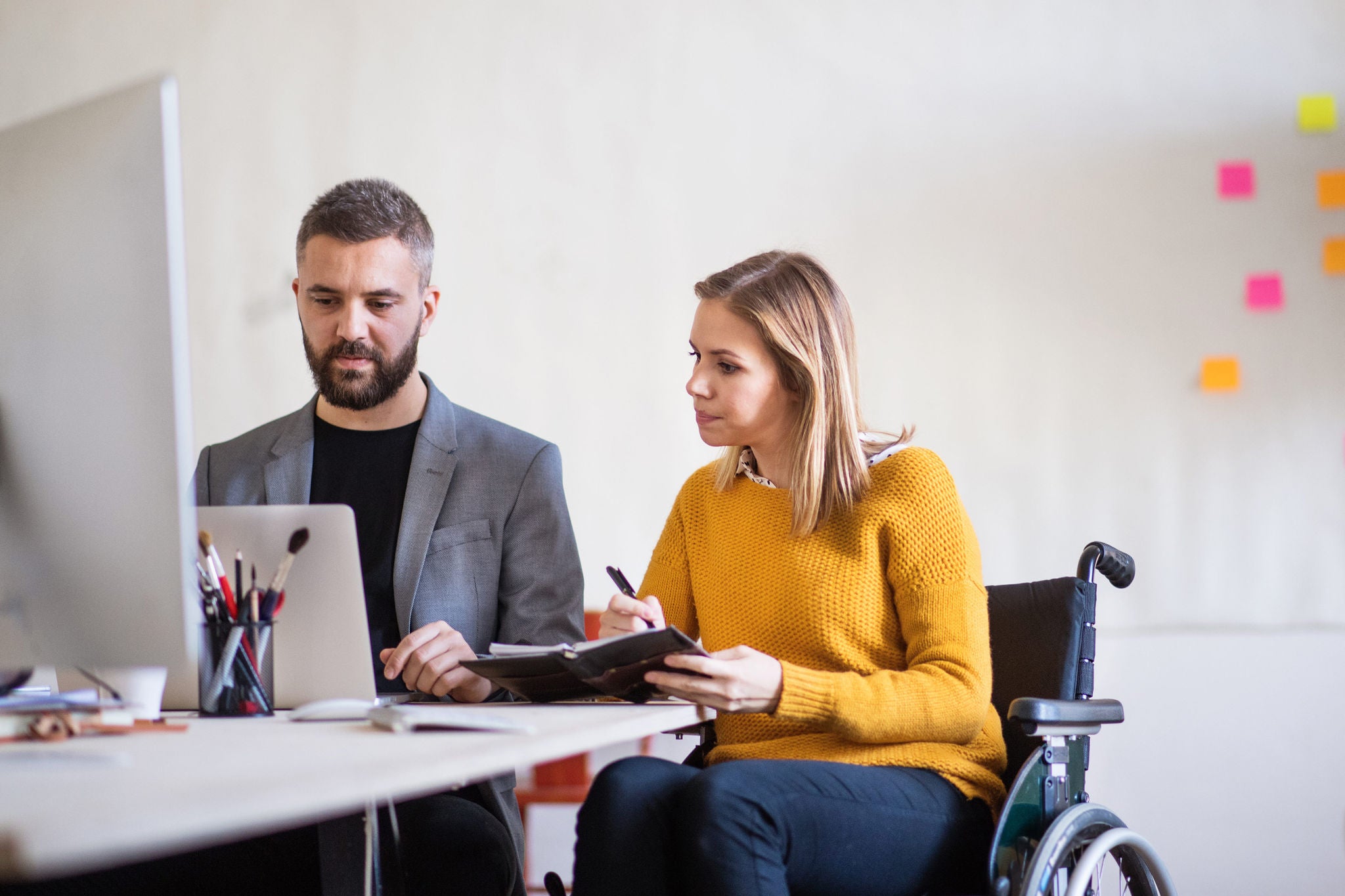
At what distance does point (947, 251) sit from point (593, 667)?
62.3 inches

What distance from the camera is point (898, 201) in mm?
2479

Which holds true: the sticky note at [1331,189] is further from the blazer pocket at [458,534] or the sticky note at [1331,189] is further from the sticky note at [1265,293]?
the blazer pocket at [458,534]

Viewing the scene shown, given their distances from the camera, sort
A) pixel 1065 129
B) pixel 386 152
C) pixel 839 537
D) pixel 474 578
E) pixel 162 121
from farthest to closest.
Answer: pixel 386 152
pixel 1065 129
pixel 474 578
pixel 839 537
pixel 162 121

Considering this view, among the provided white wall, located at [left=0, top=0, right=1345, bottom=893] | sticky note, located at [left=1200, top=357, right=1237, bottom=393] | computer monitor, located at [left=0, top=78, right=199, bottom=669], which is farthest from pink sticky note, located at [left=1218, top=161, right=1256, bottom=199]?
computer monitor, located at [left=0, top=78, right=199, bottom=669]

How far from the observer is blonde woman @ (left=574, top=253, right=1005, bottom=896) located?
3.90 ft

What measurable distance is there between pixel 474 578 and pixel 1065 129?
1.55 meters

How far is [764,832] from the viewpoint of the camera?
1.16m

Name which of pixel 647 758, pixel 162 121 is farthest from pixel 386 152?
pixel 162 121

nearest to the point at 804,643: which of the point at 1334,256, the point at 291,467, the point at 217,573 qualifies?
the point at 217,573

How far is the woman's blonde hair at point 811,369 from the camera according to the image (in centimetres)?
152

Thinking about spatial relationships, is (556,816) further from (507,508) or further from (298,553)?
(298,553)

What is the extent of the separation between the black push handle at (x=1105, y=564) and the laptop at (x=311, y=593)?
0.91 meters

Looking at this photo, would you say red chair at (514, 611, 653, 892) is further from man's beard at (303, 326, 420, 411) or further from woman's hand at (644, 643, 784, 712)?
woman's hand at (644, 643, 784, 712)

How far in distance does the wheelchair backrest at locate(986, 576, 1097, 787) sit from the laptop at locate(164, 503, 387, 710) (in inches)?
31.9
